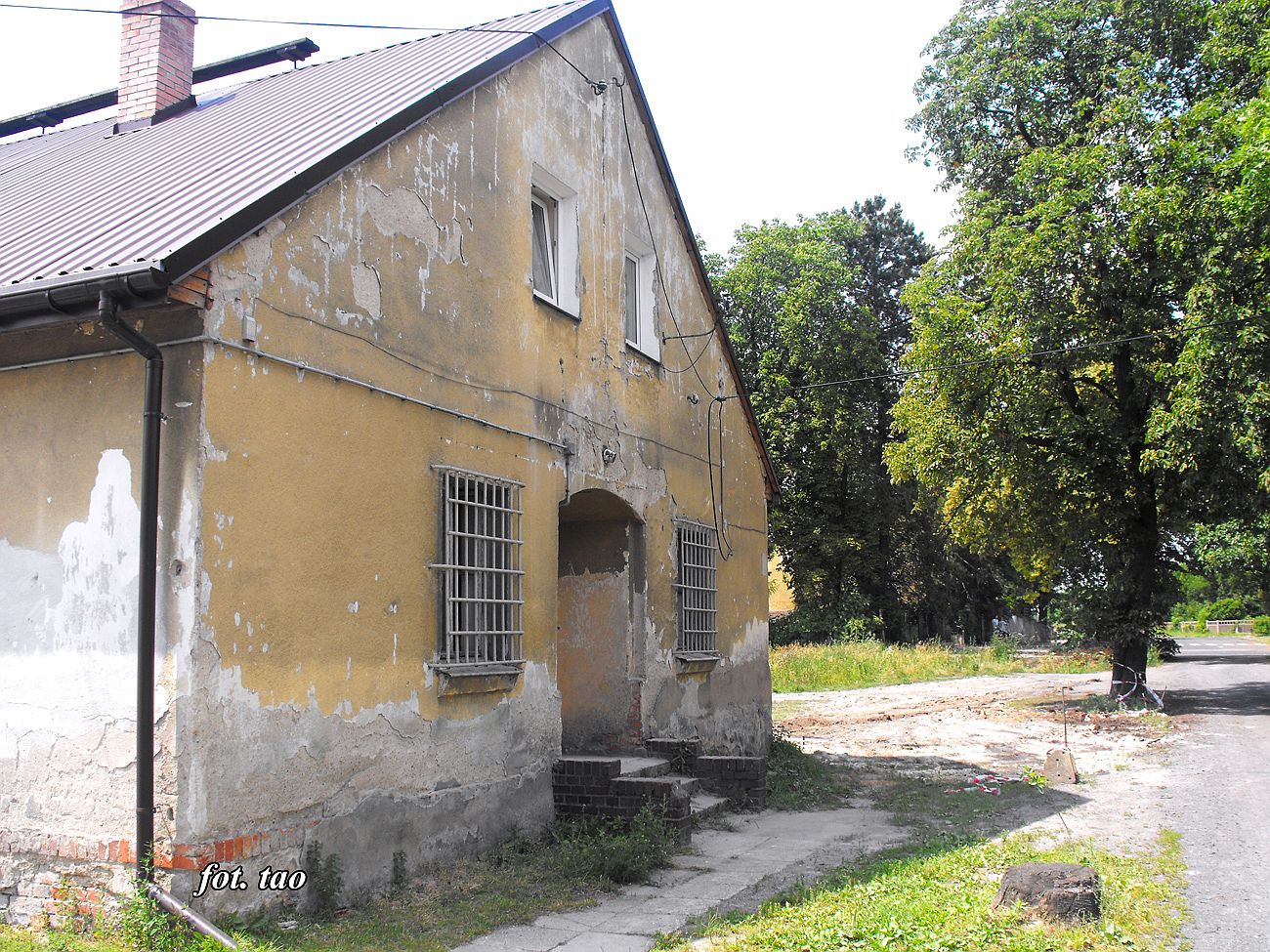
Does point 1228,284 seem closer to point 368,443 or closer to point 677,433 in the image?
point 677,433

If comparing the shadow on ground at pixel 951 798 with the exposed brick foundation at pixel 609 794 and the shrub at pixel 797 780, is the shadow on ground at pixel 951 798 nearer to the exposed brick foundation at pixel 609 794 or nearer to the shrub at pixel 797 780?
the shrub at pixel 797 780

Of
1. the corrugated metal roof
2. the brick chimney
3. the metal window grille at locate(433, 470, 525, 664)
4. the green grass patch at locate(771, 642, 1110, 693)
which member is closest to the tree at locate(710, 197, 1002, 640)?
the green grass patch at locate(771, 642, 1110, 693)

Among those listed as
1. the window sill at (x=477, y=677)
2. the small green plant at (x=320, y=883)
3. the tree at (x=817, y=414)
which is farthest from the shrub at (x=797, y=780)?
the tree at (x=817, y=414)

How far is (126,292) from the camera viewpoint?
545 cm

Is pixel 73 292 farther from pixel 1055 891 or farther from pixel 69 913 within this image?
pixel 1055 891

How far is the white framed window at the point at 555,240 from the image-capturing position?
9.62 metres

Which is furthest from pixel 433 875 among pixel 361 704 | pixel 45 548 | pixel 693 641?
pixel 693 641

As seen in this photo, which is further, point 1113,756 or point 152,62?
point 1113,756

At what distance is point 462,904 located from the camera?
6.64 metres

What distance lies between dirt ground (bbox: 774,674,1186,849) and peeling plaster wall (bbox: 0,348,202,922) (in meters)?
6.75

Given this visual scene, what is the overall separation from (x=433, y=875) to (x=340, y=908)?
91 centimetres

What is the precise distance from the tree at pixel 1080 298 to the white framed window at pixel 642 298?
9.58 m

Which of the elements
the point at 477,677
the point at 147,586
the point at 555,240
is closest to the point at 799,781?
the point at 477,677

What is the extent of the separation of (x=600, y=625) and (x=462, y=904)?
14.2 ft
